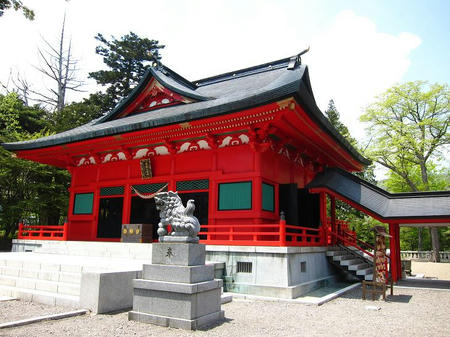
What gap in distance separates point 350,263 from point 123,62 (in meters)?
30.5

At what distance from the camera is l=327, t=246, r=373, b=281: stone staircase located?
41.3ft

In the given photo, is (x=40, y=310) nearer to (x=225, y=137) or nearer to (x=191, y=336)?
(x=191, y=336)

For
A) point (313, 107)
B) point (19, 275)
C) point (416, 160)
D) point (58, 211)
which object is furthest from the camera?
point (416, 160)

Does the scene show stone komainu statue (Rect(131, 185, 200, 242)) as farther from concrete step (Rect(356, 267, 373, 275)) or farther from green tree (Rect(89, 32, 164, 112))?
green tree (Rect(89, 32, 164, 112))

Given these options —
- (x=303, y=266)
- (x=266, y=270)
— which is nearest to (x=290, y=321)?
(x=266, y=270)

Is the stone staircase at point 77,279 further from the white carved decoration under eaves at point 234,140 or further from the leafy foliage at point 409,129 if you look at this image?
the leafy foliage at point 409,129

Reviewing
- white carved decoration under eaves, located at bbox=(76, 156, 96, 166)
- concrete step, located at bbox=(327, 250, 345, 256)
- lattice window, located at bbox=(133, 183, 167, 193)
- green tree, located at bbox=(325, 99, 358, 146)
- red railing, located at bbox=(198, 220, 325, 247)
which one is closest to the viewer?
red railing, located at bbox=(198, 220, 325, 247)

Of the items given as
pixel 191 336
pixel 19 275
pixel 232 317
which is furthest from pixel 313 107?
pixel 19 275

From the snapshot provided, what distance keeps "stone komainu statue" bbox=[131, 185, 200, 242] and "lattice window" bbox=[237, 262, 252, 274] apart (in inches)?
134

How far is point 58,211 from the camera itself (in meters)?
23.0

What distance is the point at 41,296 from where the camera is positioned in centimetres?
802

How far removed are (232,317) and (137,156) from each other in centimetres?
975

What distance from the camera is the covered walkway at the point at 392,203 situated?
1162 centimetres

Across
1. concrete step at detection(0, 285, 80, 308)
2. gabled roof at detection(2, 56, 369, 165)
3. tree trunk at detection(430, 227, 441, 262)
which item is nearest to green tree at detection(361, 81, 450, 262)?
tree trunk at detection(430, 227, 441, 262)
